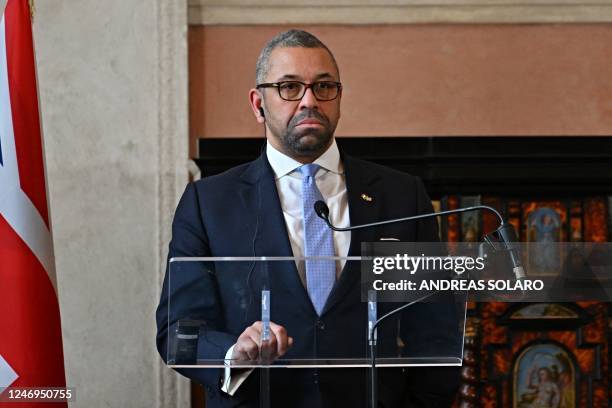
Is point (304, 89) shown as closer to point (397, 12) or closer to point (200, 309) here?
point (200, 309)

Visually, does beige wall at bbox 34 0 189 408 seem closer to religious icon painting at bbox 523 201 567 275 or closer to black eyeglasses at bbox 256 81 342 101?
religious icon painting at bbox 523 201 567 275

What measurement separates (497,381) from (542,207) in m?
0.87

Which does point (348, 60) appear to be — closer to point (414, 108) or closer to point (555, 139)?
point (414, 108)

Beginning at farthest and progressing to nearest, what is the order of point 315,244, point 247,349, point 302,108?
point 302,108 → point 315,244 → point 247,349

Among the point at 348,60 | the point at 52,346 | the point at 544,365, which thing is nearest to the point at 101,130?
the point at 348,60

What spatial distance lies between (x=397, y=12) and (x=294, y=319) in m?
3.40

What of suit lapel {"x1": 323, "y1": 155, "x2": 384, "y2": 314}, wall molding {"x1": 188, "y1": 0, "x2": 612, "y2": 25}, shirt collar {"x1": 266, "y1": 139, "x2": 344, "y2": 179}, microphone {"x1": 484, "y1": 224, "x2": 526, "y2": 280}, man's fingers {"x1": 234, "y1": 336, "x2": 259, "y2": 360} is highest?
wall molding {"x1": 188, "y1": 0, "x2": 612, "y2": 25}

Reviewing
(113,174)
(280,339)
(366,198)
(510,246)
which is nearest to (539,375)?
(113,174)

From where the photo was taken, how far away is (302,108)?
2.70 meters

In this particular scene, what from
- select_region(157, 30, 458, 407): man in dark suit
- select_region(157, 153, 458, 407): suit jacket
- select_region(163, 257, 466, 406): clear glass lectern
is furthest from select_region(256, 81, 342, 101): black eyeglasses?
select_region(163, 257, 466, 406): clear glass lectern

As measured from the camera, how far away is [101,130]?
5176mm

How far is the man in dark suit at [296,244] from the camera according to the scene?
220cm

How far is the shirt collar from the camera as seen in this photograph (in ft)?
9.08

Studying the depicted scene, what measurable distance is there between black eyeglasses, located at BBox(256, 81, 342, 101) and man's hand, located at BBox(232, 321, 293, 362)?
78cm
